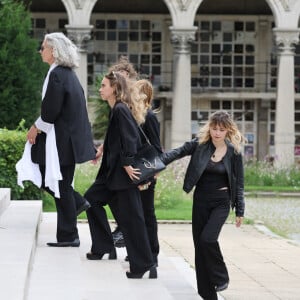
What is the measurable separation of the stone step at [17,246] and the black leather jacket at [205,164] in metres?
1.37

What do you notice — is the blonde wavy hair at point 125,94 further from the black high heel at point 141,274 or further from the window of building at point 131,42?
the window of building at point 131,42

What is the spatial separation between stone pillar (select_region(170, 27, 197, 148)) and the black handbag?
22.6 m

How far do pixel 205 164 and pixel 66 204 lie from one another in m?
1.43

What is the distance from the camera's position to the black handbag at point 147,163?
8648 millimetres

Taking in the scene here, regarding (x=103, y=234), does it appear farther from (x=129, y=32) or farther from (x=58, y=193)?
(x=129, y=32)

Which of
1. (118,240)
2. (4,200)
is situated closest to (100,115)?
(4,200)

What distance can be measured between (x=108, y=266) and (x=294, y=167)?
21.7 m

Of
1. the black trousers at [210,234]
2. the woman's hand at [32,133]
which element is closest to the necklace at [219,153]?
the black trousers at [210,234]

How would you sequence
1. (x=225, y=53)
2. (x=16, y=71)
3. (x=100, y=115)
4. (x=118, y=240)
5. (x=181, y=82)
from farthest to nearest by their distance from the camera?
1. (x=225, y=53)
2. (x=181, y=82)
3. (x=100, y=115)
4. (x=16, y=71)
5. (x=118, y=240)

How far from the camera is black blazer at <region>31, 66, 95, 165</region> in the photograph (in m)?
9.28

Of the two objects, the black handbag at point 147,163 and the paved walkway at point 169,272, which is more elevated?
the black handbag at point 147,163

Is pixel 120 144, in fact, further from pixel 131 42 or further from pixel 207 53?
pixel 207 53

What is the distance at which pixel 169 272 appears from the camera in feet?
34.2

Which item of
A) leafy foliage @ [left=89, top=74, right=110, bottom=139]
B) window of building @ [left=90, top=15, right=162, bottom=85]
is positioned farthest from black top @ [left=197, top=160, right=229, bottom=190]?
window of building @ [left=90, top=15, right=162, bottom=85]
